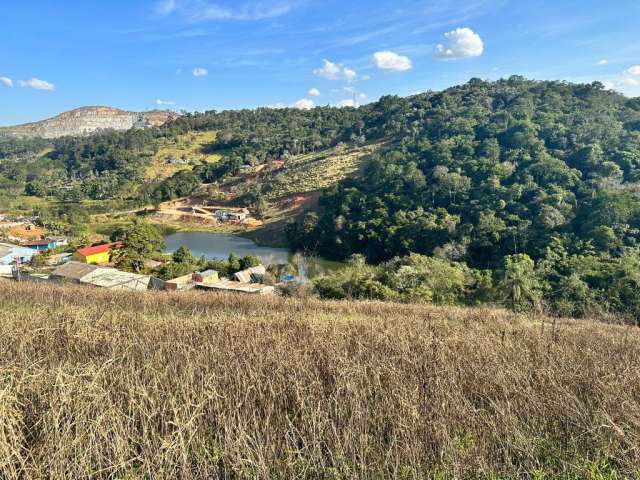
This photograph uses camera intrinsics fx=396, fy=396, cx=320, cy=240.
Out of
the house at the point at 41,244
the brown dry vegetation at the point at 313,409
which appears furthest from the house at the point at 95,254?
the brown dry vegetation at the point at 313,409

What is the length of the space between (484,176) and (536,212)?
6293 millimetres

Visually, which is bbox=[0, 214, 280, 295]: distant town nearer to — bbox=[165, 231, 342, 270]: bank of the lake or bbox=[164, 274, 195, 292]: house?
bbox=[164, 274, 195, 292]: house

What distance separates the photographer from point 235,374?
2.99 meters

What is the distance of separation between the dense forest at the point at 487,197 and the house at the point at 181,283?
6730mm

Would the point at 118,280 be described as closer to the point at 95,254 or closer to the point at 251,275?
the point at 251,275

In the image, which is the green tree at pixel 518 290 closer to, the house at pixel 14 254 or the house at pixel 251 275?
the house at pixel 251 275

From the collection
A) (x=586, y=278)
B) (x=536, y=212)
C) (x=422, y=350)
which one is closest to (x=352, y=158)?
(x=536, y=212)

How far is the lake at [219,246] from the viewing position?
32.1 m

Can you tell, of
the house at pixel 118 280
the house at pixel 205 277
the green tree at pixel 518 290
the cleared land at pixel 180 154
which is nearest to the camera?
the green tree at pixel 518 290

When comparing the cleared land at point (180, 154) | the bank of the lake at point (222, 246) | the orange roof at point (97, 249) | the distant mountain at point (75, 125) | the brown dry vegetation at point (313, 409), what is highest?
the distant mountain at point (75, 125)

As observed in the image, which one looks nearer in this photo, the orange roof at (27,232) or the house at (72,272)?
the house at (72,272)

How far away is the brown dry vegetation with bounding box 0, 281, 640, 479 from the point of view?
215cm

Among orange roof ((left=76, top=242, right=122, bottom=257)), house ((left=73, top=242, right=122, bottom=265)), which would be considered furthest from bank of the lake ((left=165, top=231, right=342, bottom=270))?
house ((left=73, top=242, right=122, bottom=265))

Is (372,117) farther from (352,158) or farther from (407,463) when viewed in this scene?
(407,463)
